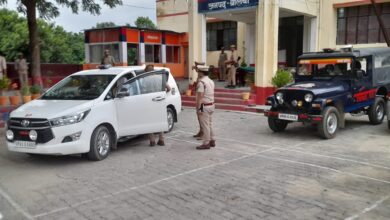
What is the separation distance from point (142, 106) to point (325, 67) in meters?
5.04

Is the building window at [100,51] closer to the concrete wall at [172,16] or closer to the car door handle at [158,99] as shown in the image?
the concrete wall at [172,16]

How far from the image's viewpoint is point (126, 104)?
7664 millimetres

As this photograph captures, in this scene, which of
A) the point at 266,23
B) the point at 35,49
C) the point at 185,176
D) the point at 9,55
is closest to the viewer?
the point at 185,176

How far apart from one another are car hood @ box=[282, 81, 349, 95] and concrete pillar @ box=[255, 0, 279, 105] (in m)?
4.68

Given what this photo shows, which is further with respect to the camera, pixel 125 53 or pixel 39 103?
pixel 125 53

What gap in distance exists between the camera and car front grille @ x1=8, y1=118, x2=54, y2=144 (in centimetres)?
650

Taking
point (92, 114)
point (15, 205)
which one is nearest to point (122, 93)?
point (92, 114)

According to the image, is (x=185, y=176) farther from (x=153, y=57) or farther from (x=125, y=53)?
(x=153, y=57)

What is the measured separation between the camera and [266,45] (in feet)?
47.2

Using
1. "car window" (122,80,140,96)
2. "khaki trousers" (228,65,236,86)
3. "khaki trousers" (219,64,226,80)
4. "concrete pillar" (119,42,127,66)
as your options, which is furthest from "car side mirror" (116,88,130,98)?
"concrete pillar" (119,42,127,66)

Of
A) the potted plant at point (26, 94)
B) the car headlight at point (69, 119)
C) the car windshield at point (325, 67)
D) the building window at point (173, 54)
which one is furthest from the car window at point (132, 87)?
the building window at point (173, 54)

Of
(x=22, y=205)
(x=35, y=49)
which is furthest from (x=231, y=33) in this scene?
(x=22, y=205)

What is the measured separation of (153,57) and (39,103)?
19767 mm

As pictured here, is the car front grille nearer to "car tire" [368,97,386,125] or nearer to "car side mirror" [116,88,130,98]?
"car side mirror" [116,88,130,98]
